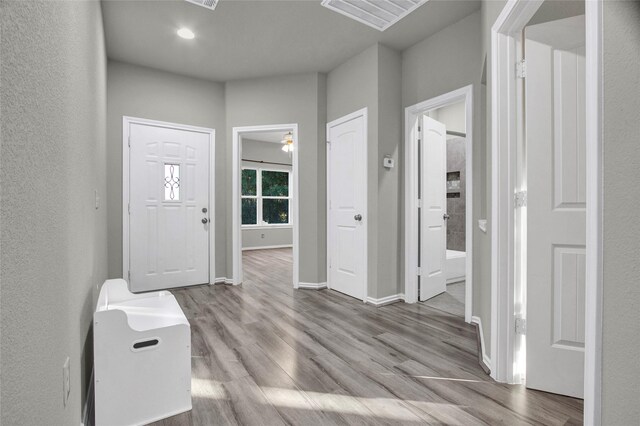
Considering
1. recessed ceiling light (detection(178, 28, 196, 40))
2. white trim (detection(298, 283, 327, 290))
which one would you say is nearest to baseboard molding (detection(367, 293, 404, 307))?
white trim (detection(298, 283, 327, 290))

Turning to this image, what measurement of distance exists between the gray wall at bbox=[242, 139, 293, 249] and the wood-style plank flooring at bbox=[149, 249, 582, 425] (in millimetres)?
4548

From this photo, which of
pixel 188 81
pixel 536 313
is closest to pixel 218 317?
pixel 536 313

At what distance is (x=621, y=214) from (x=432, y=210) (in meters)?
2.74

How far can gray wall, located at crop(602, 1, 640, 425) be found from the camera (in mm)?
870

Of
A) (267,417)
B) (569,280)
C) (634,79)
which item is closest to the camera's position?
(634,79)

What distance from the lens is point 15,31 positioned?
0.66 meters

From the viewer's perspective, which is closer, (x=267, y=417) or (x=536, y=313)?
(x=267, y=417)

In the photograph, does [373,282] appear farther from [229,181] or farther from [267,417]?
[229,181]

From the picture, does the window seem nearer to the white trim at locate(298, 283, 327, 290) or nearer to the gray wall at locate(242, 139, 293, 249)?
the gray wall at locate(242, 139, 293, 249)

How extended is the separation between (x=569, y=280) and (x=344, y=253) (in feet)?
7.71

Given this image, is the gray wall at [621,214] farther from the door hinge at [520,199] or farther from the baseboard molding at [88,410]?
the baseboard molding at [88,410]

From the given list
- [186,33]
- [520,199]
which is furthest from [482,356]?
[186,33]

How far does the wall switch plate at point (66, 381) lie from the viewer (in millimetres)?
1054

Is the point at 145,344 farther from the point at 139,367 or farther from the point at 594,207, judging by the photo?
the point at 594,207
